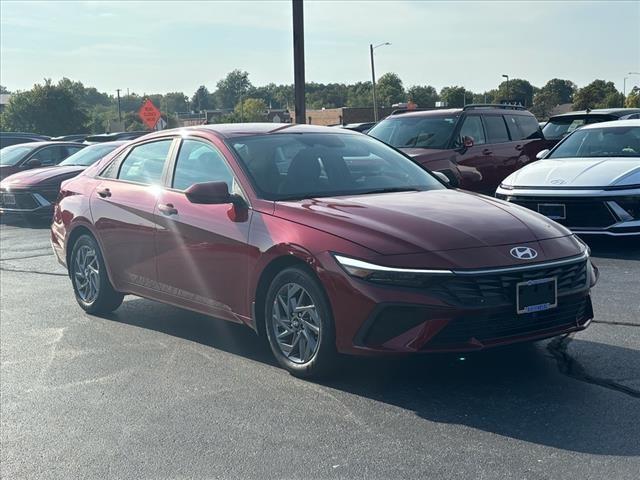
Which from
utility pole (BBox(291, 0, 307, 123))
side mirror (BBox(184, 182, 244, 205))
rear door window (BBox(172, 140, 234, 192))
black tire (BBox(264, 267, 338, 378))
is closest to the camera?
black tire (BBox(264, 267, 338, 378))

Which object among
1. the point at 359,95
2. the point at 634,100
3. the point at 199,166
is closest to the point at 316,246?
the point at 199,166

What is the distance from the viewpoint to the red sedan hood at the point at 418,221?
5.02 meters

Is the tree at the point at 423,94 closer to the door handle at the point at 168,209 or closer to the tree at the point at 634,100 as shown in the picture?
the tree at the point at 634,100

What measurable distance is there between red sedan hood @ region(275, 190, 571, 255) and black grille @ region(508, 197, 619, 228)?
13.0 feet

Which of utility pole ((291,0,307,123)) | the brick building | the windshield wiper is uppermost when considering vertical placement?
utility pole ((291,0,307,123))

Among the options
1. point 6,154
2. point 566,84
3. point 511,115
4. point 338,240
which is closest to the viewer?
point 338,240

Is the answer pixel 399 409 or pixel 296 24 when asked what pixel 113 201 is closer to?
pixel 399 409

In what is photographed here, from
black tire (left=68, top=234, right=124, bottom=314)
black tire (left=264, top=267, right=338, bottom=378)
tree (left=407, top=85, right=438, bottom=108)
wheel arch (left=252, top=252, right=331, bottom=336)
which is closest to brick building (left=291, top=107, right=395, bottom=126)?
tree (left=407, top=85, right=438, bottom=108)

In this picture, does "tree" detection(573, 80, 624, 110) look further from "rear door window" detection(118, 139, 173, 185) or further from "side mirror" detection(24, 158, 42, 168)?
"rear door window" detection(118, 139, 173, 185)

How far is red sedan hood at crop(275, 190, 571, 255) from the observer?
197 inches

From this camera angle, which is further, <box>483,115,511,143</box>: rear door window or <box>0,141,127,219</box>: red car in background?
<box>0,141,127,219</box>: red car in background

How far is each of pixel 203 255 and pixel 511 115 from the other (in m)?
9.57

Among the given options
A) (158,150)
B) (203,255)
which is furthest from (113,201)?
(203,255)

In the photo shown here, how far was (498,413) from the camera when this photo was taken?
4711 mm
